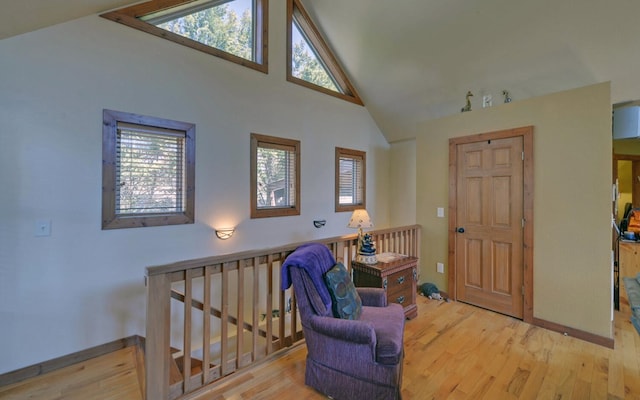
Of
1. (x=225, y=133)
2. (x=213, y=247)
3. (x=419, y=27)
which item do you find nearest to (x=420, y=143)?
(x=419, y=27)

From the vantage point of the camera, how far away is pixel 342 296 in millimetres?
2088

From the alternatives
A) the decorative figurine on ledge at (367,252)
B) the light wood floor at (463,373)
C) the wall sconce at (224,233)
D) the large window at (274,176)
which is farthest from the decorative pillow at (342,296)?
the large window at (274,176)

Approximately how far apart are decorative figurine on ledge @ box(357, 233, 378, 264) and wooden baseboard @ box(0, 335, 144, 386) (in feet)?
7.77

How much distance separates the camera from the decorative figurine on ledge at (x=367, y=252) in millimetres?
2998

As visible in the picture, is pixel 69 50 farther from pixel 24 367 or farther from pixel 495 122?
pixel 495 122

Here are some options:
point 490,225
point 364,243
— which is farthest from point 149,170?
point 490,225

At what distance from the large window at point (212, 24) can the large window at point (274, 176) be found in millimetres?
1053

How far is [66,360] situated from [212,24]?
3844mm

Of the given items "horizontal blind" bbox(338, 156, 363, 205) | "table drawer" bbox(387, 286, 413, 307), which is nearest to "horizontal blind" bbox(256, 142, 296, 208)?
"horizontal blind" bbox(338, 156, 363, 205)

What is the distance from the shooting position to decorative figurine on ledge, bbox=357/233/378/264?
300 centimetres

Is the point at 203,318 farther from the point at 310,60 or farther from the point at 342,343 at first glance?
the point at 310,60

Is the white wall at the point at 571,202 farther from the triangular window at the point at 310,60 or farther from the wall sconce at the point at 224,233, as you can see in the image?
the wall sconce at the point at 224,233

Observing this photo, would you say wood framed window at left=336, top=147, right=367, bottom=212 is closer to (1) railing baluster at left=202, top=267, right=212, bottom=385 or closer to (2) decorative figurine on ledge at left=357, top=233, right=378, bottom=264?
(2) decorative figurine on ledge at left=357, top=233, right=378, bottom=264

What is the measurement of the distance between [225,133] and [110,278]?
195 centimetres
